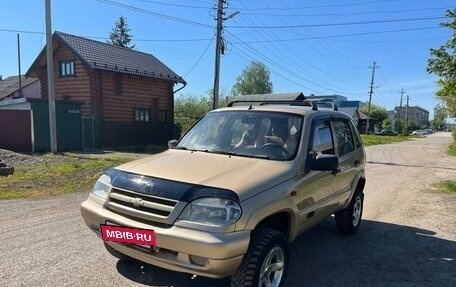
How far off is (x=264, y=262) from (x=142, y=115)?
2213cm

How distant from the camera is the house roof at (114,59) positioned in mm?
21516

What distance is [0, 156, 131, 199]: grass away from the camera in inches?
333

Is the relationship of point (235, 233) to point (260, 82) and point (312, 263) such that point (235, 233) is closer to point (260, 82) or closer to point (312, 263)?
point (312, 263)

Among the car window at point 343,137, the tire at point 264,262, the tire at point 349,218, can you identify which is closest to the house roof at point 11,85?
the car window at point 343,137

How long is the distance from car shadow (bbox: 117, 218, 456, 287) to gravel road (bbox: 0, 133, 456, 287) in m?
0.01

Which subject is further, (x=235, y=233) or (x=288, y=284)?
(x=288, y=284)

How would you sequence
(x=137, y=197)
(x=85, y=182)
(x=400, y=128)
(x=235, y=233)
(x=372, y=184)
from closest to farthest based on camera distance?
(x=235, y=233) → (x=137, y=197) → (x=85, y=182) → (x=372, y=184) → (x=400, y=128)

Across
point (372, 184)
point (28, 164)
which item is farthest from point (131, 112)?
point (372, 184)

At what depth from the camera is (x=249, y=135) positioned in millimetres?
4453

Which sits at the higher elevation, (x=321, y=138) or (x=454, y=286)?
(x=321, y=138)

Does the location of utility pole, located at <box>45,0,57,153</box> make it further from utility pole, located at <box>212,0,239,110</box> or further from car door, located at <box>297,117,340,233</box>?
car door, located at <box>297,117,340,233</box>

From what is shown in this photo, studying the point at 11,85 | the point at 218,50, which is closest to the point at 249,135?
the point at 218,50

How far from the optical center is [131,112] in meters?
23.4

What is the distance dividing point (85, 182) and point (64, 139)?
10.7 metres
